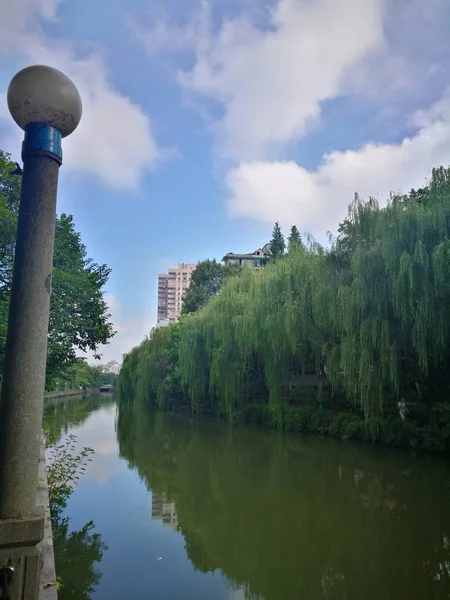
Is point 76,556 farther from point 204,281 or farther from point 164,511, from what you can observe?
point 204,281

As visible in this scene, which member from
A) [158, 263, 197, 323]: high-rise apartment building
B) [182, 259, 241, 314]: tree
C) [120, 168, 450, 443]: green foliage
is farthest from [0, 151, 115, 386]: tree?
[158, 263, 197, 323]: high-rise apartment building

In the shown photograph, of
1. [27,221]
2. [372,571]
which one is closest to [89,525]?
[372,571]

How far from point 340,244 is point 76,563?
10493 mm

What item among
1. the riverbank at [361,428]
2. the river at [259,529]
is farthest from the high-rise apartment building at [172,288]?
the river at [259,529]

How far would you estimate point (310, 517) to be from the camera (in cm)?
639

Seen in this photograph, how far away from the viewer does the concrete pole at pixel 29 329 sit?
5.47 ft

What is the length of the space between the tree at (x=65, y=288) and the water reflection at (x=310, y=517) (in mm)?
3110

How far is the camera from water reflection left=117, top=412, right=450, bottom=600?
446 cm

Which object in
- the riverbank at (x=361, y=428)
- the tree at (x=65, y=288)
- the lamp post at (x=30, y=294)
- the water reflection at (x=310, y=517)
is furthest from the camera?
the riverbank at (x=361, y=428)

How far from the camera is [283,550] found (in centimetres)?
518

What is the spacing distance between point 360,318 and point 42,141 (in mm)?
10505

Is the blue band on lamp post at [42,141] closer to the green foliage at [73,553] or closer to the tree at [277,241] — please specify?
the green foliage at [73,553]

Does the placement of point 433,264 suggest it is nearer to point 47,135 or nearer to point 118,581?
point 118,581

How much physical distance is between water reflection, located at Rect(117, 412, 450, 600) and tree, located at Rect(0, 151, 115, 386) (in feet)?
10.2
